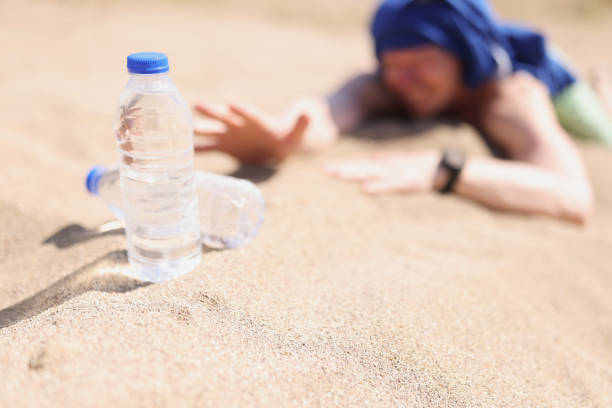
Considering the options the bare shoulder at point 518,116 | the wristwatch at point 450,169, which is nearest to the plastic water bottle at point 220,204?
the wristwatch at point 450,169

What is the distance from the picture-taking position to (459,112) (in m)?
2.80

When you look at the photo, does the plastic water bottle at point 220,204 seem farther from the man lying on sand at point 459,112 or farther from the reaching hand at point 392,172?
the reaching hand at point 392,172

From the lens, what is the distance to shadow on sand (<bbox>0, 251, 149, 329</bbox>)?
3.88 feet

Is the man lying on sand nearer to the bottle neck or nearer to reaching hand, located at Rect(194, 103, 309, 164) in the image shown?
reaching hand, located at Rect(194, 103, 309, 164)

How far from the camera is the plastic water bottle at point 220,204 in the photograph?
4.82 feet

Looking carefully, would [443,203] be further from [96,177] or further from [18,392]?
[18,392]

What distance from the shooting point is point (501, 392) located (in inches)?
43.8

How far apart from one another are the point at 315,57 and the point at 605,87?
2.49 metres

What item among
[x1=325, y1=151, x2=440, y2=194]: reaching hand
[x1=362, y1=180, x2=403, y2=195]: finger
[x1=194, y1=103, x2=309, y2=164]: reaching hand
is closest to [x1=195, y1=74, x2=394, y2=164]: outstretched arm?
[x1=194, y1=103, x2=309, y2=164]: reaching hand

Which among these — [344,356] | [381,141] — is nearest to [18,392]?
[344,356]

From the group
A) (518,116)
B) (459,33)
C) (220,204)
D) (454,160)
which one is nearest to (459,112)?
(518,116)

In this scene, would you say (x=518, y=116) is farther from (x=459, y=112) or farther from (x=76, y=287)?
(x=76, y=287)

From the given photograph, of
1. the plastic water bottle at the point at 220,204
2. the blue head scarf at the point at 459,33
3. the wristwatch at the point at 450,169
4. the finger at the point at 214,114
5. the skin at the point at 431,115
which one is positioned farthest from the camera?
the blue head scarf at the point at 459,33

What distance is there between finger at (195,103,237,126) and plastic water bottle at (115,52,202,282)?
0.53m
